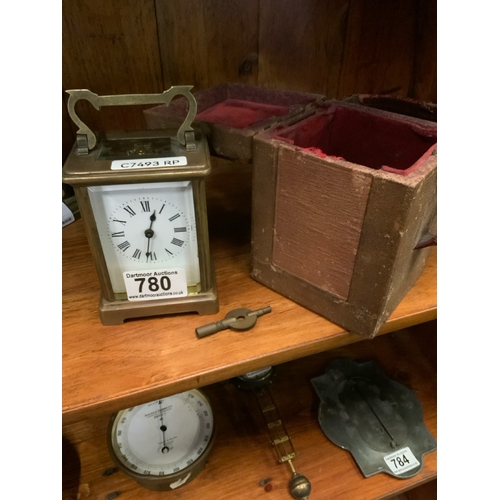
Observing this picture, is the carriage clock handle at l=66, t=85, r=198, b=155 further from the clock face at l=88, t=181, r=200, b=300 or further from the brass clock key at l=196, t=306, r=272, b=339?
the brass clock key at l=196, t=306, r=272, b=339

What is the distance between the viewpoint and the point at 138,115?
0.87 metres

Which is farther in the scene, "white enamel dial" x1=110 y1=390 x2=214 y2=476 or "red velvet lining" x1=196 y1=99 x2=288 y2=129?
"white enamel dial" x1=110 y1=390 x2=214 y2=476

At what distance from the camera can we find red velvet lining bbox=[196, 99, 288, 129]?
2.16 feet

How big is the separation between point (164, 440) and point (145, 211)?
499mm

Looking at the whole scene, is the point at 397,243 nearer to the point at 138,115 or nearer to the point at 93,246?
the point at 93,246

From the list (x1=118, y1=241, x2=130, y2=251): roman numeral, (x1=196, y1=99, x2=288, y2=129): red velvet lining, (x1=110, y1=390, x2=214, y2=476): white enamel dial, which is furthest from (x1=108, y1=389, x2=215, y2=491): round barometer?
(x1=196, y1=99, x2=288, y2=129): red velvet lining

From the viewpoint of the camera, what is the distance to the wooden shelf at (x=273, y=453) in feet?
2.61

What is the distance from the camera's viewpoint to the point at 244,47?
87 centimetres

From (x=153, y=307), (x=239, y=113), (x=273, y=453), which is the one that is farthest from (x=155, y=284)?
(x=273, y=453)

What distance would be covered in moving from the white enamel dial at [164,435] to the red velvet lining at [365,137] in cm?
55

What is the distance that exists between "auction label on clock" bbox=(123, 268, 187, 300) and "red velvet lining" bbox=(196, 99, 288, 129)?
0.24 metres

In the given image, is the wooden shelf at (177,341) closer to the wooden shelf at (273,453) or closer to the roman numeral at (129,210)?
the roman numeral at (129,210)

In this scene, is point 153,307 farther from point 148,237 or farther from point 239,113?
point 239,113

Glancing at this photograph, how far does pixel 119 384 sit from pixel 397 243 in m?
0.37
